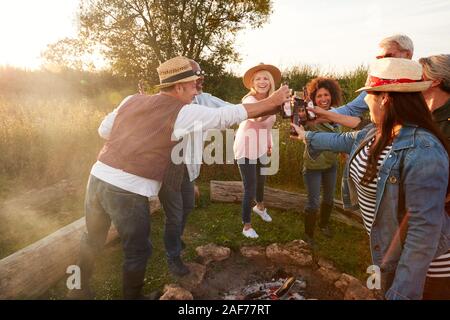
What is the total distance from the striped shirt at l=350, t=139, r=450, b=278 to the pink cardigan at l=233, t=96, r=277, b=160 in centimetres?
230

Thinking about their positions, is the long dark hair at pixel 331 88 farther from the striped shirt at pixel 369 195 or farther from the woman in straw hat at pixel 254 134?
the striped shirt at pixel 369 195

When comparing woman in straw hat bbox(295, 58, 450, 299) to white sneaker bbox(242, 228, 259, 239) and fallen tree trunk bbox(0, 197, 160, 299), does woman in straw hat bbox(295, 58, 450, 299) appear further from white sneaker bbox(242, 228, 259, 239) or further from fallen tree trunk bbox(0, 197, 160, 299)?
fallen tree trunk bbox(0, 197, 160, 299)

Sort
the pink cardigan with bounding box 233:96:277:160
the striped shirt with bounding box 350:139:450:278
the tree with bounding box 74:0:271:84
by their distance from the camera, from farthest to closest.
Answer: the tree with bounding box 74:0:271:84, the pink cardigan with bounding box 233:96:277:160, the striped shirt with bounding box 350:139:450:278

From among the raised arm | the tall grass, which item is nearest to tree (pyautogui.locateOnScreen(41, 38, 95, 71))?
the tall grass

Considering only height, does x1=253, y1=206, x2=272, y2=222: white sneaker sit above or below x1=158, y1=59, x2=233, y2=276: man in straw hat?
below

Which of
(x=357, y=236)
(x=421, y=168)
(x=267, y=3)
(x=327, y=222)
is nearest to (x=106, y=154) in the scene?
(x=421, y=168)

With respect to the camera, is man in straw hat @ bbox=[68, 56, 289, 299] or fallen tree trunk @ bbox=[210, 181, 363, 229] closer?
man in straw hat @ bbox=[68, 56, 289, 299]

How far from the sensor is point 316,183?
4457mm

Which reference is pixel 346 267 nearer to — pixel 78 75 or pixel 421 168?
pixel 421 168

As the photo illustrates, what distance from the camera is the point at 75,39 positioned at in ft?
43.0

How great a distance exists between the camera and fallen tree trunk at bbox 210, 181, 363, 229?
220 inches

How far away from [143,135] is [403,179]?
1905 mm

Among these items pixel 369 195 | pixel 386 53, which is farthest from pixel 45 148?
pixel 369 195
